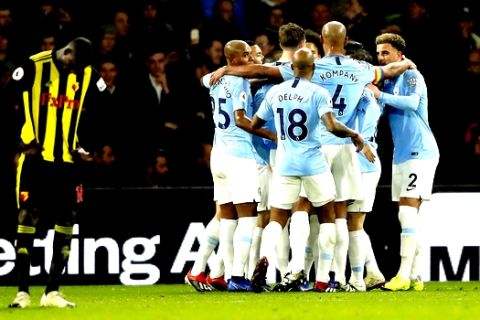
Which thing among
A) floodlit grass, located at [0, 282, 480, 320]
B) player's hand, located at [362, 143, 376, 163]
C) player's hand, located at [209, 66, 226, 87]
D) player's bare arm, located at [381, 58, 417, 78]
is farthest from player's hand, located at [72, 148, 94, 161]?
player's bare arm, located at [381, 58, 417, 78]

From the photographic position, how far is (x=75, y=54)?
33.6ft

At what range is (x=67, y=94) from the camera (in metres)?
10.3

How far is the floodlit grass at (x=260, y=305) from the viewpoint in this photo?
940 cm

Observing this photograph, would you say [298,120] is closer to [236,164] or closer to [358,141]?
[358,141]

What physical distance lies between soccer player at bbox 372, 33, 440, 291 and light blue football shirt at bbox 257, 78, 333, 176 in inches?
58.8

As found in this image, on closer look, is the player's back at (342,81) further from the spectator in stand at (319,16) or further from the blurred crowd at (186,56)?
the spectator in stand at (319,16)

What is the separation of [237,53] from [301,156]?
4.02ft

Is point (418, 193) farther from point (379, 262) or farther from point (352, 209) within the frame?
point (379, 262)

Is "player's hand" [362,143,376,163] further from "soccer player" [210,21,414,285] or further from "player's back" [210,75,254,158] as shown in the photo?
"player's back" [210,75,254,158]

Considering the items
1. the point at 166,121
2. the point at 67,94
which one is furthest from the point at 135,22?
the point at 67,94

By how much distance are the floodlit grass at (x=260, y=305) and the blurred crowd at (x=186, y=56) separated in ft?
11.0

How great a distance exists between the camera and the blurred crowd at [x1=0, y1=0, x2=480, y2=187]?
1612 cm

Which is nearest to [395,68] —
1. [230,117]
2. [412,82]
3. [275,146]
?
[412,82]

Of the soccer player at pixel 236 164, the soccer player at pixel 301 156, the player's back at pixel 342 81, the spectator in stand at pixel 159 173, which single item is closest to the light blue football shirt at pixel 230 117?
the soccer player at pixel 236 164
